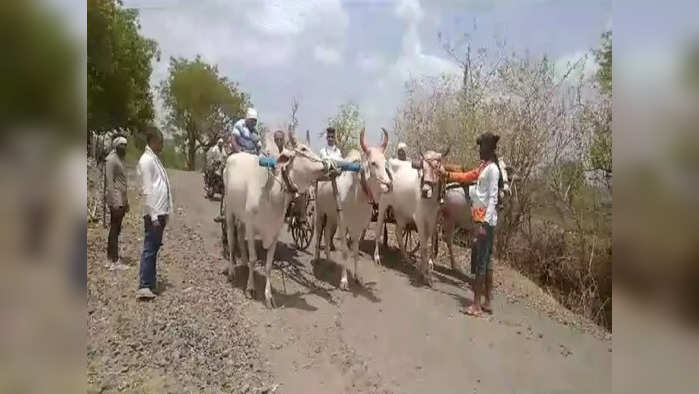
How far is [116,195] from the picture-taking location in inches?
219

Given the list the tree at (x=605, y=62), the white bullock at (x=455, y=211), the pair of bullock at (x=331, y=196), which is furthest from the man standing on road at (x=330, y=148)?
the tree at (x=605, y=62)

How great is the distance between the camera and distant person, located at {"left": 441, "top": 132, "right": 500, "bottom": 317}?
5215mm

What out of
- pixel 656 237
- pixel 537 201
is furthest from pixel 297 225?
pixel 656 237

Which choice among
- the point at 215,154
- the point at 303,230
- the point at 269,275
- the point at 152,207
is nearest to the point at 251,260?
the point at 269,275

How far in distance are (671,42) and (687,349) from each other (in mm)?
2211

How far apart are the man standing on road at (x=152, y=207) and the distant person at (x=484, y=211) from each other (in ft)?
8.30

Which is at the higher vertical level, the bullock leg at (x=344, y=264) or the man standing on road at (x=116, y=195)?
the man standing on road at (x=116, y=195)

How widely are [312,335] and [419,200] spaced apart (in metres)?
1.49

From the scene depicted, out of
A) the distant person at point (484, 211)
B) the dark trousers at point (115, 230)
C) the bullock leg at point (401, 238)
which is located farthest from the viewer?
the bullock leg at point (401, 238)

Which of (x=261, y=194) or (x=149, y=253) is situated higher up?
(x=261, y=194)

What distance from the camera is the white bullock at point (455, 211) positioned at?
5453 millimetres

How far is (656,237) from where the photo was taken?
4715 mm

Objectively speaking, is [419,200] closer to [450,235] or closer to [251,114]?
[450,235]

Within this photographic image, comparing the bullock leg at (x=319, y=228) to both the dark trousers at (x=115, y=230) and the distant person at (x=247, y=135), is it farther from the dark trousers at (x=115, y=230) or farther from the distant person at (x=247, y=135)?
the dark trousers at (x=115, y=230)
